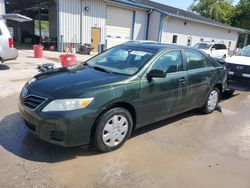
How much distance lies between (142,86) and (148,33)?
21.0 metres

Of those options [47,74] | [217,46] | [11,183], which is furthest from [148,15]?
[11,183]

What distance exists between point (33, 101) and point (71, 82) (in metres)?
0.58

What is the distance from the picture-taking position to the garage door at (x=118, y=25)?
20.3 meters

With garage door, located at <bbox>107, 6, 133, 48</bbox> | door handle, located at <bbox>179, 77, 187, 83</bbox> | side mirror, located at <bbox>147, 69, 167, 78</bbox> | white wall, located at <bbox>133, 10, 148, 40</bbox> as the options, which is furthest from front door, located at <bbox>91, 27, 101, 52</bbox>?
side mirror, located at <bbox>147, 69, 167, 78</bbox>

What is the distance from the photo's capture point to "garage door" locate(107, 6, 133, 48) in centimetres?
2033

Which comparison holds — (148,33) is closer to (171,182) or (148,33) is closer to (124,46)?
(124,46)

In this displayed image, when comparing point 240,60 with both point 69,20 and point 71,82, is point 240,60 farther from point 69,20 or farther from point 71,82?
point 69,20

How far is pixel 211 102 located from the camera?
5.59 m

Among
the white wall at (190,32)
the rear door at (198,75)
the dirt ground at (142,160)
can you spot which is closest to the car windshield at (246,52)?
the rear door at (198,75)

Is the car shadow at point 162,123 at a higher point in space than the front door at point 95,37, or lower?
lower

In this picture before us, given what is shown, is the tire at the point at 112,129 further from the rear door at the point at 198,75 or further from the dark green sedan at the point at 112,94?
the rear door at the point at 198,75

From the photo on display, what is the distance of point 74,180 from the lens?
288cm

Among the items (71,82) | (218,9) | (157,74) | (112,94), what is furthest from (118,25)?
(218,9)

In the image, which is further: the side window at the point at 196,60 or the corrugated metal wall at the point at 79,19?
the corrugated metal wall at the point at 79,19
